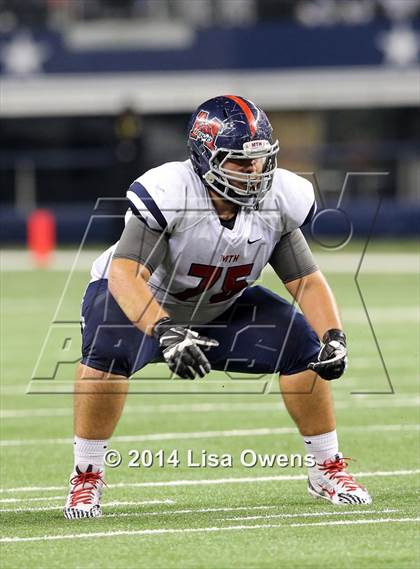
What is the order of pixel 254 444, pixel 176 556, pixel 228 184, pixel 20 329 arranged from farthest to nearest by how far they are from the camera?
pixel 20 329 < pixel 254 444 < pixel 228 184 < pixel 176 556

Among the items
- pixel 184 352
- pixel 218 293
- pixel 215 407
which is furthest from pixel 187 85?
pixel 184 352

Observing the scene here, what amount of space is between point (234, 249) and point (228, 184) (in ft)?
0.87

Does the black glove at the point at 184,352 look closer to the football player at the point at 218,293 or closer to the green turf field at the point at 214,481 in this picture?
the football player at the point at 218,293

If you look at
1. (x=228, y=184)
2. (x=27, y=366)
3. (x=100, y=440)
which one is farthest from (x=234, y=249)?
(x=27, y=366)

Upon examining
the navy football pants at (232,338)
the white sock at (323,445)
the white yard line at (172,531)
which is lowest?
the white yard line at (172,531)

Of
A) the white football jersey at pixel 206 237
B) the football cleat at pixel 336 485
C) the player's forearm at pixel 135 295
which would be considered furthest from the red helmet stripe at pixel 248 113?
the football cleat at pixel 336 485

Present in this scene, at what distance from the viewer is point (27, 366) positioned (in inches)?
399

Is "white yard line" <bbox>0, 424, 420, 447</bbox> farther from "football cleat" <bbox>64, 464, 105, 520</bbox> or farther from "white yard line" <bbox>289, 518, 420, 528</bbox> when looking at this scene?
"white yard line" <bbox>289, 518, 420, 528</bbox>

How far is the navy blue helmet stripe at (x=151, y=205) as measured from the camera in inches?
203

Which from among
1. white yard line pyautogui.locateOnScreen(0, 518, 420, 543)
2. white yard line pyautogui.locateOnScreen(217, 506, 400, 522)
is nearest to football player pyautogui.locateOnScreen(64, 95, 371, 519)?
white yard line pyautogui.locateOnScreen(217, 506, 400, 522)

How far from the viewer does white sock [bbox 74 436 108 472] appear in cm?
526

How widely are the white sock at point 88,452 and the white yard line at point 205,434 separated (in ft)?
6.22

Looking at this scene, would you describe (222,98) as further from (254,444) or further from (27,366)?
(27,366)

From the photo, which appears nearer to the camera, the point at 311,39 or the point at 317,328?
the point at 317,328
